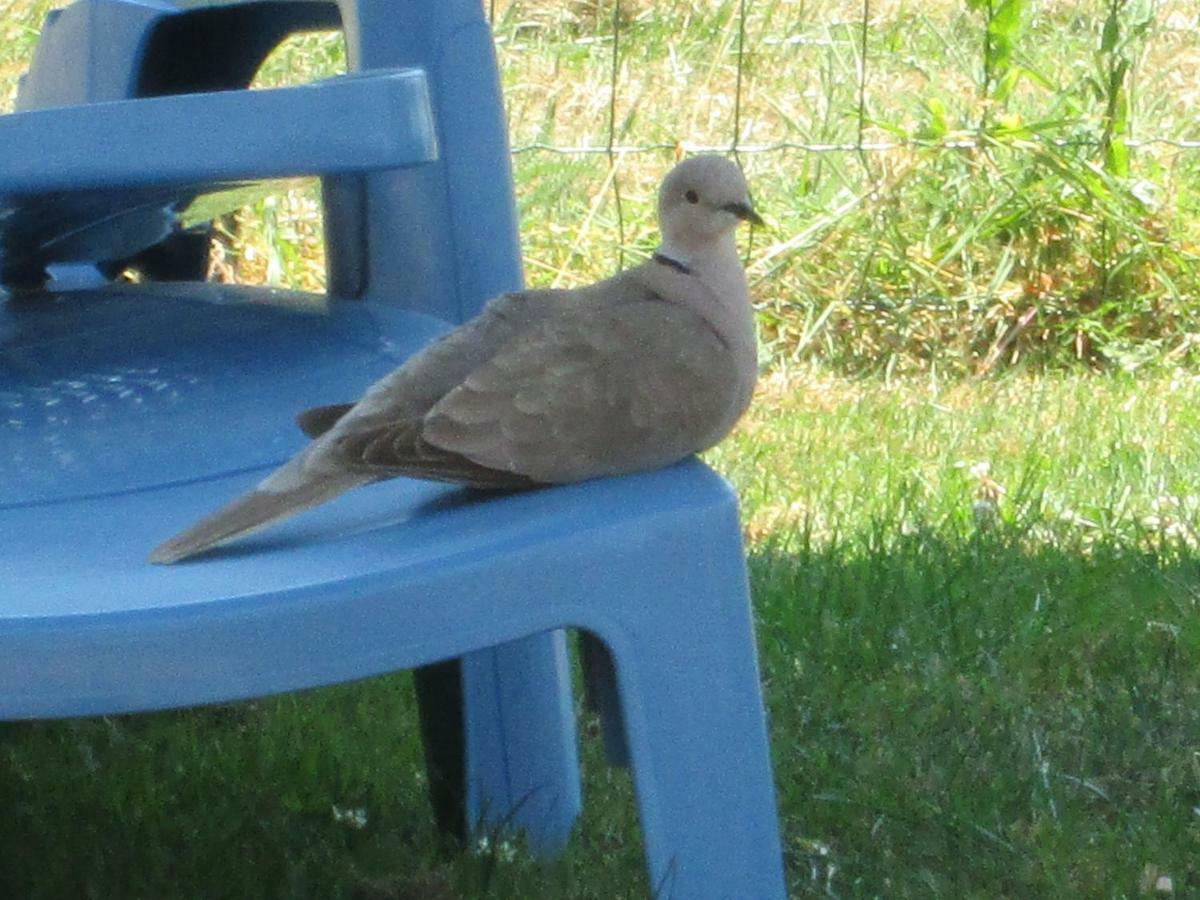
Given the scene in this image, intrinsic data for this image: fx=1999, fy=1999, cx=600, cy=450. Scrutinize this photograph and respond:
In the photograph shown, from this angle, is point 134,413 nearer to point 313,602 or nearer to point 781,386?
point 313,602

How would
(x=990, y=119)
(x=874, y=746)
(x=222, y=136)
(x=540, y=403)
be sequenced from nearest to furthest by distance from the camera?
(x=222, y=136)
(x=540, y=403)
(x=874, y=746)
(x=990, y=119)

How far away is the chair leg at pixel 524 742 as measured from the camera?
2217 millimetres

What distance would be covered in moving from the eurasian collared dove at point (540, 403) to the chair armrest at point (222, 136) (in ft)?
0.71

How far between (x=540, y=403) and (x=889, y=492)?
1830mm

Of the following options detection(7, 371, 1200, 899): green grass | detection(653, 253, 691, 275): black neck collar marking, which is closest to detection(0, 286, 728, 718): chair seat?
detection(653, 253, 691, 275): black neck collar marking

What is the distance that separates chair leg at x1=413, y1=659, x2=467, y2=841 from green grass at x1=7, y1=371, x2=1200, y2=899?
0.05 meters

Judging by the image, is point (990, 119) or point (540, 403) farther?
point (990, 119)

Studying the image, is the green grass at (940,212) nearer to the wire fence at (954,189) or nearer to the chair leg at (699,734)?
the wire fence at (954,189)

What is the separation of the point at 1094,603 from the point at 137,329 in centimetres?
145

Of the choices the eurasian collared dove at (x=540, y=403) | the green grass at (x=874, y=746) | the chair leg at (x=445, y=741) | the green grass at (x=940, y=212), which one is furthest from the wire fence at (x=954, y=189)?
the eurasian collared dove at (x=540, y=403)

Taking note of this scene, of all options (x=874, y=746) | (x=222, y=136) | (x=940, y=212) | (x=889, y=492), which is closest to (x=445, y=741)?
(x=874, y=746)

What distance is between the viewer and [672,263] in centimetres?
214

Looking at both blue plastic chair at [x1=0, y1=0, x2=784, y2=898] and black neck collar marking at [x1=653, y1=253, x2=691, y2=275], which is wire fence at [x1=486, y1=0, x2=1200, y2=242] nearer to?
blue plastic chair at [x1=0, y1=0, x2=784, y2=898]

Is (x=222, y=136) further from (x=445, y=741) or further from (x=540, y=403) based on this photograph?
(x=445, y=741)
